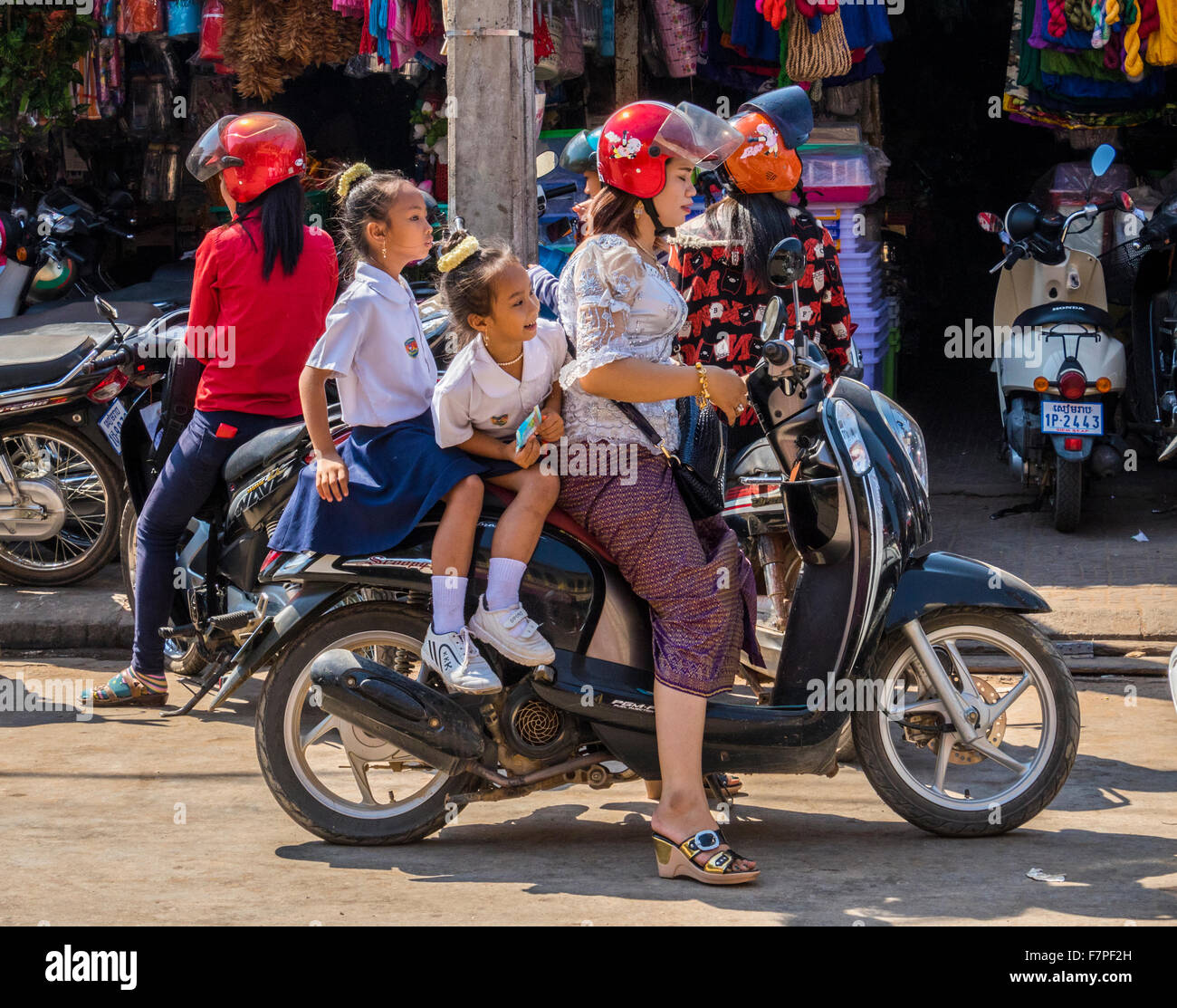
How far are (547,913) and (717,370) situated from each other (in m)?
1.32

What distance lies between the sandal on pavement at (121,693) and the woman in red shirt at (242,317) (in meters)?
0.31

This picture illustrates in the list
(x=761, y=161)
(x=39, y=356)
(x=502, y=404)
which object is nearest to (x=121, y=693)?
(x=39, y=356)

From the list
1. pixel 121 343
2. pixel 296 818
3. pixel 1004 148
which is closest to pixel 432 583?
pixel 296 818

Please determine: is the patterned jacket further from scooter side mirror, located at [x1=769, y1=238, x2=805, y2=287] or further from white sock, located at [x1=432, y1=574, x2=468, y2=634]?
white sock, located at [x1=432, y1=574, x2=468, y2=634]

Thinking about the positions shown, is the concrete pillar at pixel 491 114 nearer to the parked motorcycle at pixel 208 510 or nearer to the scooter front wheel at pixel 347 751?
the parked motorcycle at pixel 208 510

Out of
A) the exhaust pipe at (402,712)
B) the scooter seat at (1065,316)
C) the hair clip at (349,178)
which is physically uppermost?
the hair clip at (349,178)

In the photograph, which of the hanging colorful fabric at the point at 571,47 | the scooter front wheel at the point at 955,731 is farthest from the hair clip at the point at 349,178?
the hanging colorful fabric at the point at 571,47

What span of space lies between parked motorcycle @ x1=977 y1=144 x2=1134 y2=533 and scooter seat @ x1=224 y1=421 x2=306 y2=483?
3713mm

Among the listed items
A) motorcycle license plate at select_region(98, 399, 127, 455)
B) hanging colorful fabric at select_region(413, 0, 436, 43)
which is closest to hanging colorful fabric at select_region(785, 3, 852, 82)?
hanging colorful fabric at select_region(413, 0, 436, 43)

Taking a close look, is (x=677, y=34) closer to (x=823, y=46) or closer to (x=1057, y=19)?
(x=823, y=46)

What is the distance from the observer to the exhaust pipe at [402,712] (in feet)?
13.2

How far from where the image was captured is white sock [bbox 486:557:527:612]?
3963mm

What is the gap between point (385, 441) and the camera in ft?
13.8

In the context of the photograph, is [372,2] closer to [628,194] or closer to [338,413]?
[338,413]
